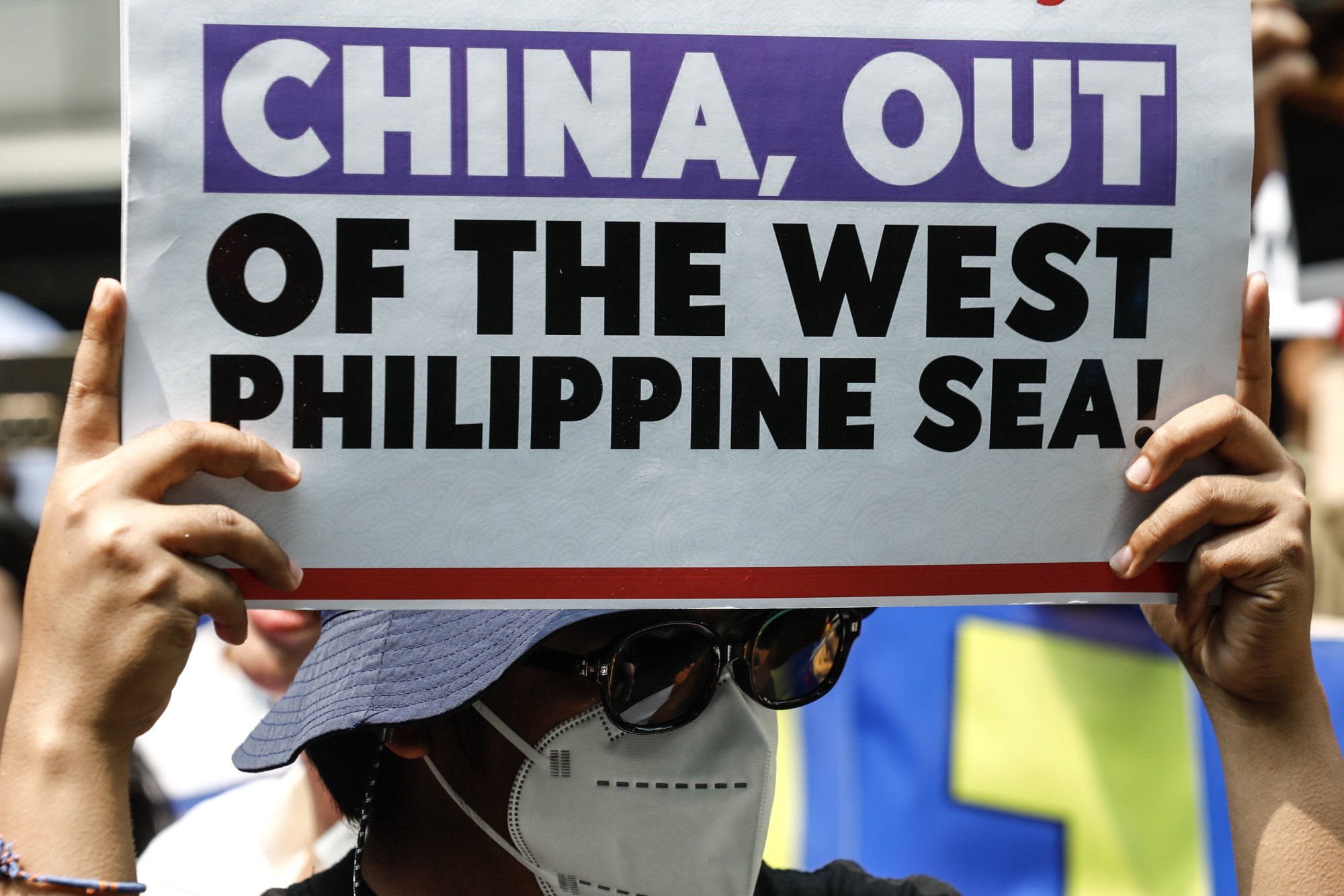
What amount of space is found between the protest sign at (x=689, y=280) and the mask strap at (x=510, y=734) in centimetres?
48

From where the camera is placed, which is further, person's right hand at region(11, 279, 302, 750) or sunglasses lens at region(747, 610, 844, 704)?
sunglasses lens at region(747, 610, 844, 704)

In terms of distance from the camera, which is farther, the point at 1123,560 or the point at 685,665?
the point at 685,665

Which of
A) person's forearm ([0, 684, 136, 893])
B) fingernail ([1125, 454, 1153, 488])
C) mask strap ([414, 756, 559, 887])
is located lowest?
mask strap ([414, 756, 559, 887])

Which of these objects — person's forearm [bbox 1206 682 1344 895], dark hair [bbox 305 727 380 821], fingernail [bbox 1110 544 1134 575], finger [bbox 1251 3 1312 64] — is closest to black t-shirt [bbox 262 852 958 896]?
dark hair [bbox 305 727 380 821]

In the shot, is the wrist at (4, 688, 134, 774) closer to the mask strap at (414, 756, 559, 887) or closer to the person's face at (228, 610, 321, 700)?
the mask strap at (414, 756, 559, 887)

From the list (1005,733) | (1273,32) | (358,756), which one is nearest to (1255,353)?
(358,756)

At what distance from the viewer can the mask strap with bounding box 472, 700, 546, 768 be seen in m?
2.13

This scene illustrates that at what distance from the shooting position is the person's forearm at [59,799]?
156 centimetres

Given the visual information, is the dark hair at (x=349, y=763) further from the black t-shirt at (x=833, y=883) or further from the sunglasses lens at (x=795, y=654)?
the sunglasses lens at (x=795, y=654)

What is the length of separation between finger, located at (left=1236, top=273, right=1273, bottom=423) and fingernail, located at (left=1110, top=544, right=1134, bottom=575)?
0.28 m

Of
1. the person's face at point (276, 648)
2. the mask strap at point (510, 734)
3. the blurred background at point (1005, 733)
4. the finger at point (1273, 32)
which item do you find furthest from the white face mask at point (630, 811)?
the finger at point (1273, 32)

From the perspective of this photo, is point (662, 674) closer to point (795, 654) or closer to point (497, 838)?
point (795, 654)

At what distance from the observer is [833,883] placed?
2416 millimetres

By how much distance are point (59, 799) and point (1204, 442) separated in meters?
1.46
